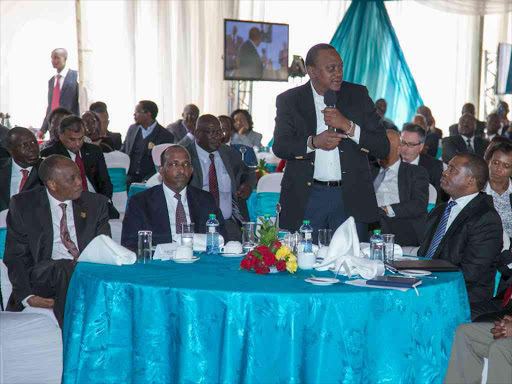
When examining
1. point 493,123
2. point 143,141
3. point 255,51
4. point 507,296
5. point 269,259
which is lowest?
point 507,296

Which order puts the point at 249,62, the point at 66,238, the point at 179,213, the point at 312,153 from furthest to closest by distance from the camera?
1. the point at 249,62
2. the point at 179,213
3. the point at 312,153
4. the point at 66,238

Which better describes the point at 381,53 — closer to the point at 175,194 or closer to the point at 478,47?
the point at 478,47

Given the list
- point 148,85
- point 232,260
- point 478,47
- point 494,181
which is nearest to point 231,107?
point 148,85

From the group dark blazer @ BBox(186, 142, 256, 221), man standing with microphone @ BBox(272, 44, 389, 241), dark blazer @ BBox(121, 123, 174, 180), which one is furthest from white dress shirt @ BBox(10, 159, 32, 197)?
dark blazer @ BBox(121, 123, 174, 180)

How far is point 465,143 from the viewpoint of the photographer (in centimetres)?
1058

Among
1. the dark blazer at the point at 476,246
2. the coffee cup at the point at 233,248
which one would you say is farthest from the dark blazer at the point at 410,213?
the coffee cup at the point at 233,248

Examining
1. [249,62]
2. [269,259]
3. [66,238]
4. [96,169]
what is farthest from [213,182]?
[249,62]

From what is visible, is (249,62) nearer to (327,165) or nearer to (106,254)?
(327,165)

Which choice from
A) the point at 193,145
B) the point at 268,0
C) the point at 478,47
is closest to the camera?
the point at 193,145

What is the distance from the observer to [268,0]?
14.1 meters

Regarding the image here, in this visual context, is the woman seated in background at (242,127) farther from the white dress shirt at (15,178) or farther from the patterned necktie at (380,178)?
the white dress shirt at (15,178)

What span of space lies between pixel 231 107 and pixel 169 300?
1087 centimetres

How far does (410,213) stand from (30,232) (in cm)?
287

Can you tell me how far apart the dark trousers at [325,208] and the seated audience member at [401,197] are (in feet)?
4.40
